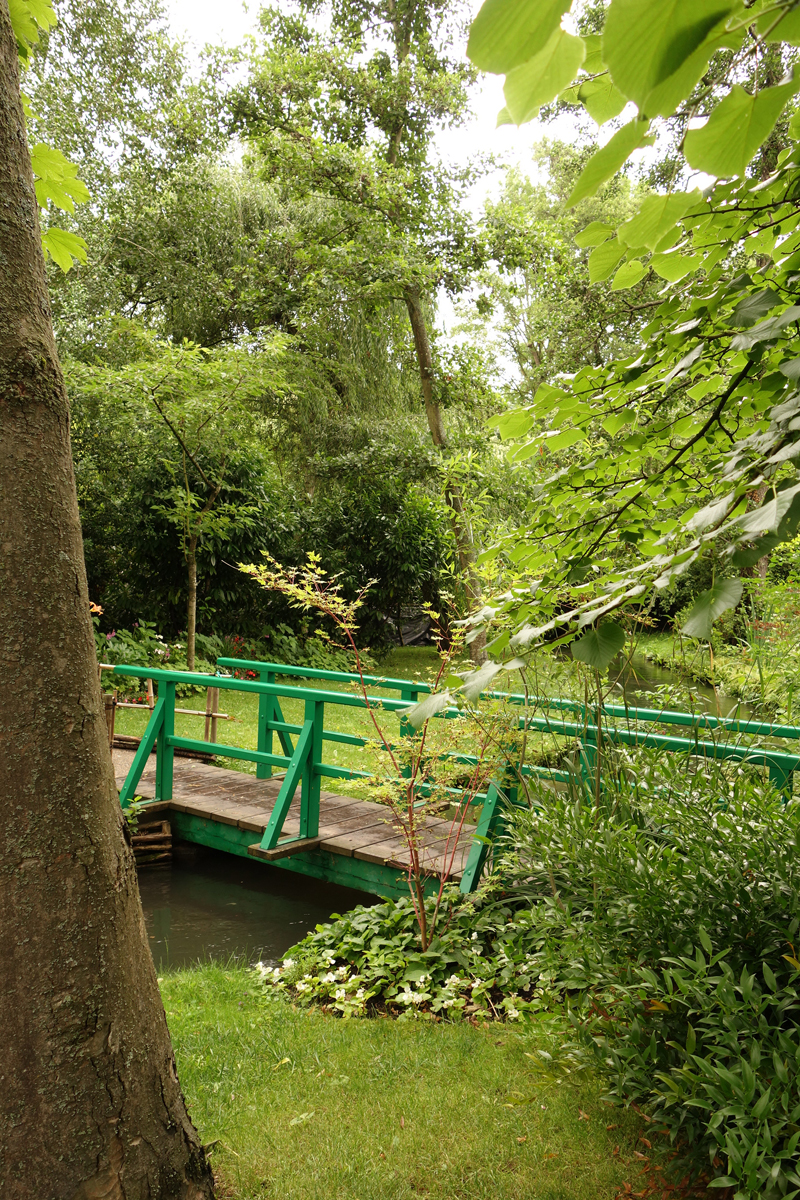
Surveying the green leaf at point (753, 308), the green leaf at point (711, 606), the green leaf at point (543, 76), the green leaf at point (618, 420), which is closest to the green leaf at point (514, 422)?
the green leaf at point (618, 420)

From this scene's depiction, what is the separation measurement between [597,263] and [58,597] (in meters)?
1.27

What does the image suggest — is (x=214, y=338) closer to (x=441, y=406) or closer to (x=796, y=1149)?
(x=441, y=406)

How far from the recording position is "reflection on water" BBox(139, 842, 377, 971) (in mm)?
4727

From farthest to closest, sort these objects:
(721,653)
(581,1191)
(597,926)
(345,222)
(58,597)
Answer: (345,222)
(721,653)
(597,926)
(581,1191)
(58,597)

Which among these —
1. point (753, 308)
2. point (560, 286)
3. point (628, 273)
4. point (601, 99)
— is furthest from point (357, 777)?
point (560, 286)

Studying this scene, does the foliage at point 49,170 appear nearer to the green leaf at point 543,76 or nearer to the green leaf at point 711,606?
the green leaf at point 543,76

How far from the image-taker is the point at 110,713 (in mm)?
5941

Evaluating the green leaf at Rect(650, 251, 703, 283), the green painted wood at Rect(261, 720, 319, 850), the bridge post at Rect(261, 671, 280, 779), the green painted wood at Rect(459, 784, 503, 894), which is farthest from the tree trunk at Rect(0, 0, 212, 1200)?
the bridge post at Rect(261, 671, 280, 779)

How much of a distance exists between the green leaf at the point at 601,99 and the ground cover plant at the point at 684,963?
1.76 metres

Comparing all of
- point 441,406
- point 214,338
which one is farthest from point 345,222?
point 214,338

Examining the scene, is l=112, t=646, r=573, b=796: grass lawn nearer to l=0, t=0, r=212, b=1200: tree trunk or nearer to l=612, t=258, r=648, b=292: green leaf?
l=0, t=0, r=212, b=1200: tree trunk

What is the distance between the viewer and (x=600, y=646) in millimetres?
1204

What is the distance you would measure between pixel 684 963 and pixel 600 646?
1.24m

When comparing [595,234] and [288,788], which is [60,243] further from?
[288,788]
